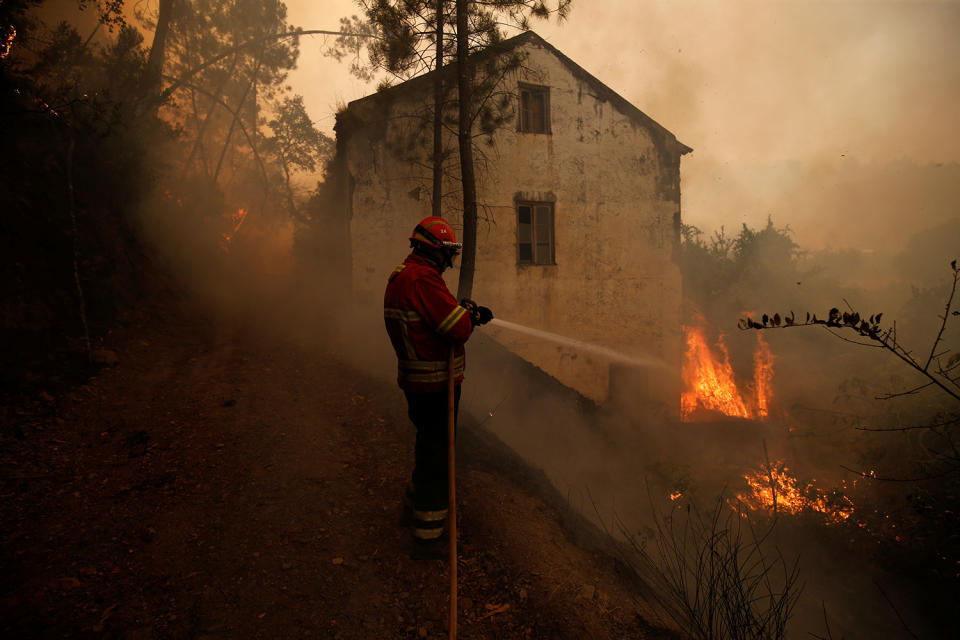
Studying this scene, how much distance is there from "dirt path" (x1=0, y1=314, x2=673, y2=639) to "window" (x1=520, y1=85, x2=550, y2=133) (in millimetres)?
9171

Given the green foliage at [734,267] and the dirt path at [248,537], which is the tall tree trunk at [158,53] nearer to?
the dirt path at [248,537]

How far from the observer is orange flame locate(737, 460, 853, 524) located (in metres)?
6.94

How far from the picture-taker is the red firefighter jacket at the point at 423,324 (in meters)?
3.16

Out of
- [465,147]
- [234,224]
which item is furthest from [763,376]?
[234,224]

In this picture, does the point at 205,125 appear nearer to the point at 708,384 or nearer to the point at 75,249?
the point at 75,249

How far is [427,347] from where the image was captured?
327 cm

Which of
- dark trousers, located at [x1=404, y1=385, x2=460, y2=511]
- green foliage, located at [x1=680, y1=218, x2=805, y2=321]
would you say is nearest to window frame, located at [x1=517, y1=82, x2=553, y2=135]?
green foliage, located at [x1=680, y1=218, x2=805, y2=321]

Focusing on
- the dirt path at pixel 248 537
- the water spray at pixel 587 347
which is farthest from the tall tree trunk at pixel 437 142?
the dirt path at pixel 248 537

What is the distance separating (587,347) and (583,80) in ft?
24.0

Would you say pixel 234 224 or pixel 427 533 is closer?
pixel 427 533

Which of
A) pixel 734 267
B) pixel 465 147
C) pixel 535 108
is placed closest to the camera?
pixel 465 147

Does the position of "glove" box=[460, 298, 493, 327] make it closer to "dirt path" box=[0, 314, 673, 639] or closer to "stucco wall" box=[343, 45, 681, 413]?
"dirt path" box=[0, 314, 673, 639]

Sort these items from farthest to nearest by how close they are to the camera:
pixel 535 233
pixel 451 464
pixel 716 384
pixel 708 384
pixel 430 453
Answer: pixel 716 384, pixel 708 384, pixel 535 233, pixel 430 453, pixel 451 464

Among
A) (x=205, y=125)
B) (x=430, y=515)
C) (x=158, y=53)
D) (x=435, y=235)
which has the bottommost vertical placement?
(x=430, y=515)
